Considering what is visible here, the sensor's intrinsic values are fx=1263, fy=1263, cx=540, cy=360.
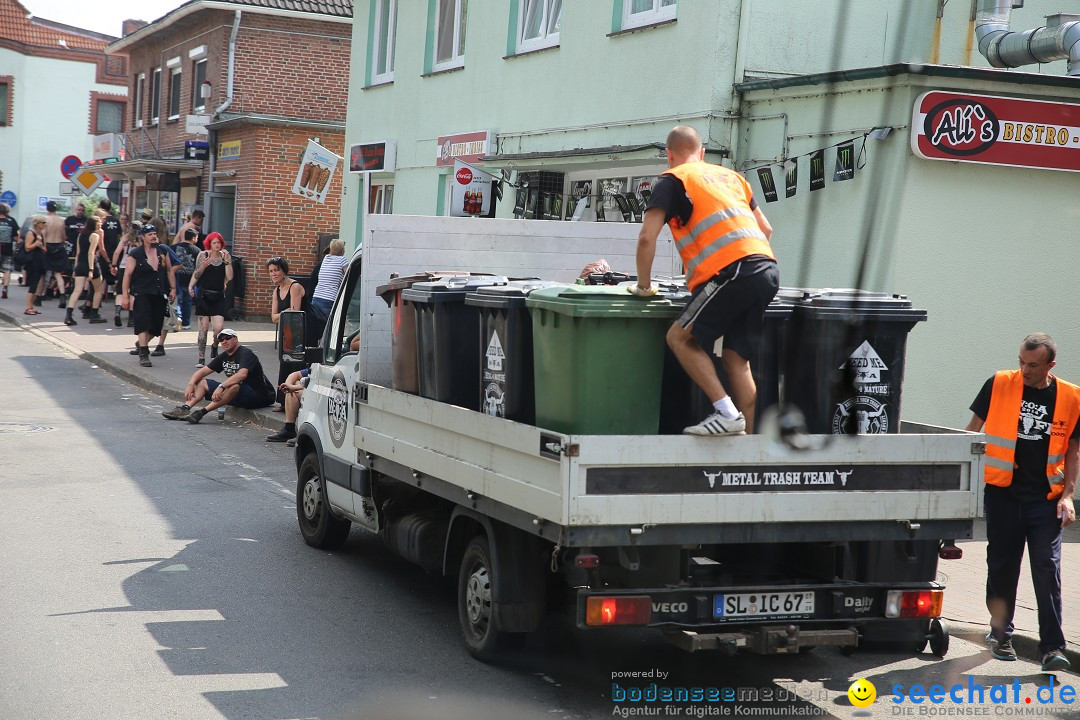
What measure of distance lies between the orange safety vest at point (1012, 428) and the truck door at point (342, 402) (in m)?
3.37

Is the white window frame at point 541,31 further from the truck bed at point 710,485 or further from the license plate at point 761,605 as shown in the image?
the license plate at point 761,605

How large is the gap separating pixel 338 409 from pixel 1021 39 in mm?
7705

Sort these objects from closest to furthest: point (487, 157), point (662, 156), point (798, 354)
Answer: point (798, 354) → point (662, 156) → point (487, 157)

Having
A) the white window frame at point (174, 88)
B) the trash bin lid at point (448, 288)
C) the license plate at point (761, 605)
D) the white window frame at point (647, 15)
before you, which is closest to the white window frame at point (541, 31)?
the white window frame at point (647, 15)

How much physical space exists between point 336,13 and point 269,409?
600 inches

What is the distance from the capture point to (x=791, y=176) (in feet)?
37.5

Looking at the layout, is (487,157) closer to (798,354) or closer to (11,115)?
(798,354)

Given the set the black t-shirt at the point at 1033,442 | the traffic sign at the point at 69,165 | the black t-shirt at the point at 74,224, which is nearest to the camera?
the black t-shirt at the point at 1033,442

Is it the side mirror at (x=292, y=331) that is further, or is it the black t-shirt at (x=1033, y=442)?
the side mirror at (x=292, y=331)

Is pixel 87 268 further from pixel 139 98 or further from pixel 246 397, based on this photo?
pixel 139 98

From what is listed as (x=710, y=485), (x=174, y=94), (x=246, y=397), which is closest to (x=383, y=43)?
(x=246, y=397)

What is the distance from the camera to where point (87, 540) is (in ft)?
26.6

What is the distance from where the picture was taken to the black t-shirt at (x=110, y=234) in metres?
25.1

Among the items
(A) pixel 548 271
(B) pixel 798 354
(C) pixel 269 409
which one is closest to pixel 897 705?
(B) pixel 798 354
